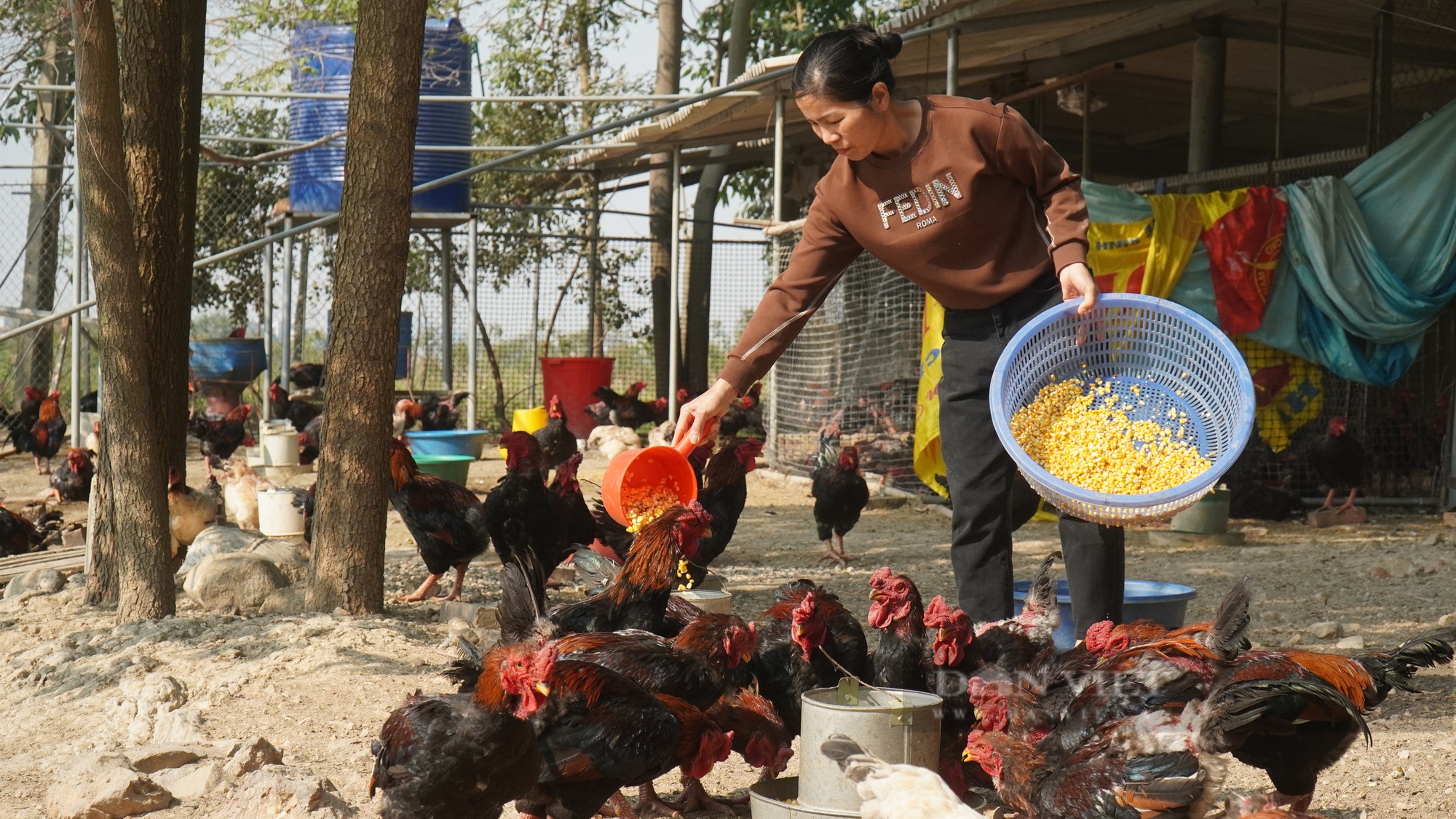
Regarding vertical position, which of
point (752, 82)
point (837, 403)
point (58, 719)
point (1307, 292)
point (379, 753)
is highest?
point (752, 82)

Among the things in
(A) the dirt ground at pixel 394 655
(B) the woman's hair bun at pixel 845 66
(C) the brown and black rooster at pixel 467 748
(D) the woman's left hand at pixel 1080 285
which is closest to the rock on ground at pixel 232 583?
(A) the dirt ground at pixel 394 655

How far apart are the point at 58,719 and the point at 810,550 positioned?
4.85m

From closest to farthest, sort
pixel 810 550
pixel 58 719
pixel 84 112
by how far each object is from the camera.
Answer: pixel 58 719, pixel 84 112, pixel 810 550

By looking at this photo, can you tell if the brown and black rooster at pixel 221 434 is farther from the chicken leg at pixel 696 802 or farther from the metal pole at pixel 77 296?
the chicken leg at pixel 696 802

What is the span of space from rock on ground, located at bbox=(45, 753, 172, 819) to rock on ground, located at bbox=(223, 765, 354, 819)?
268mm

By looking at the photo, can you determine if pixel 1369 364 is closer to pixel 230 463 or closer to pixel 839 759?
pixel 839 759

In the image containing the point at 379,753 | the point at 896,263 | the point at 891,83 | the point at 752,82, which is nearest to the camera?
the point at 379,753

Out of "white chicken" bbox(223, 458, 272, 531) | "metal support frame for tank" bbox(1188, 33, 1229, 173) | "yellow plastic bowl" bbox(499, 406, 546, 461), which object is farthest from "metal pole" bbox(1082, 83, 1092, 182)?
"white chicken" bbox(223, 458, 272, 531)

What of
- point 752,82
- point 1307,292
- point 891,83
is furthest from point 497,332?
point 891,83

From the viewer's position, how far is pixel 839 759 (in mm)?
2756

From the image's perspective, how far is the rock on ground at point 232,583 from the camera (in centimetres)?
556

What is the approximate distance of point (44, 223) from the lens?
12773 mm

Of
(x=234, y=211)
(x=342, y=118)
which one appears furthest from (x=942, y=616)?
(x=234, y=211)

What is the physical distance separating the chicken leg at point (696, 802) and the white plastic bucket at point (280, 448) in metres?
8.36
